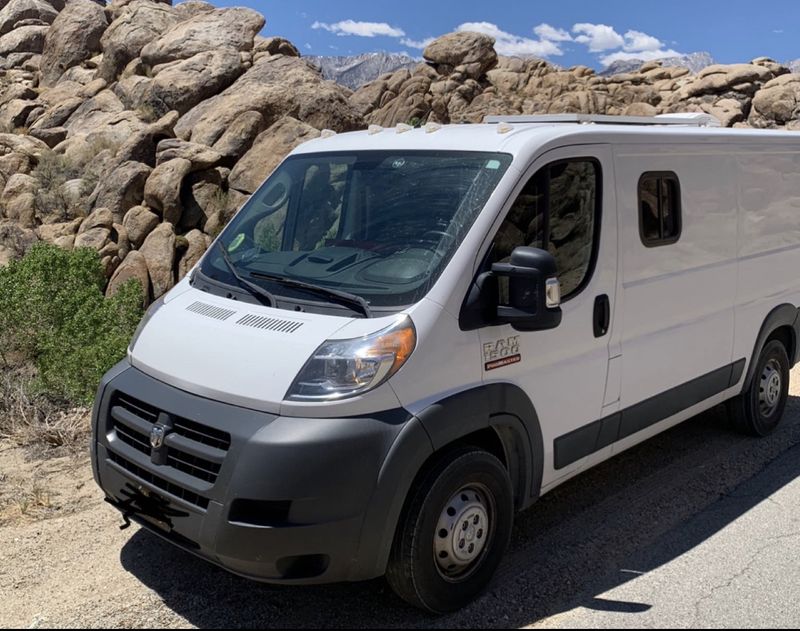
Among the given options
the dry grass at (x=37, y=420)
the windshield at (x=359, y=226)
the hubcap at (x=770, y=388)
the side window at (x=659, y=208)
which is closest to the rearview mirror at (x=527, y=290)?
the windshield at (x=359, y=226)

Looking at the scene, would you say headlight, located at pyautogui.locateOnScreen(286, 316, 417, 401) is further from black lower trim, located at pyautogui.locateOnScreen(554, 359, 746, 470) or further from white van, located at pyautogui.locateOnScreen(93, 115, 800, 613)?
black lower trim, located at pyautogui.locateOnScreen(554, 359, 746, 470)

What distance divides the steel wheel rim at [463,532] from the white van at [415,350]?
0.01 m

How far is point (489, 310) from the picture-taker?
12.4 feet

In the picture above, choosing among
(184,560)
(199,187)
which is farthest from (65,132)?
(184,560)

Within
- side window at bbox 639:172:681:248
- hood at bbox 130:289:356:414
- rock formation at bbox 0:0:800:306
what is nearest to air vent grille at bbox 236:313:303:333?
hood at bbox 130:289:356:414

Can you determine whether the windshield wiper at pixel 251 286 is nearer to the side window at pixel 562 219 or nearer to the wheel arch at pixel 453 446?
the wheel arch at pixel 453 446

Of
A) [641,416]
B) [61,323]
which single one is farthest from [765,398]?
[61,323]

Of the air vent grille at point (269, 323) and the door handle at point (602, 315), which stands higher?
the air vent grille at point (269, 323)

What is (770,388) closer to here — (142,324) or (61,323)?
(142,324)

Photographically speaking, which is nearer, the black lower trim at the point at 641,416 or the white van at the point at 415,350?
the white van at the point at 415,350

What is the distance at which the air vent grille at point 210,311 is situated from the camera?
12.8 ft

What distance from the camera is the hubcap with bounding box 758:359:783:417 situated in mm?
6402

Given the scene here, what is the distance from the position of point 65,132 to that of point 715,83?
34.4 m

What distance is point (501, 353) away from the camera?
12.8 ft
